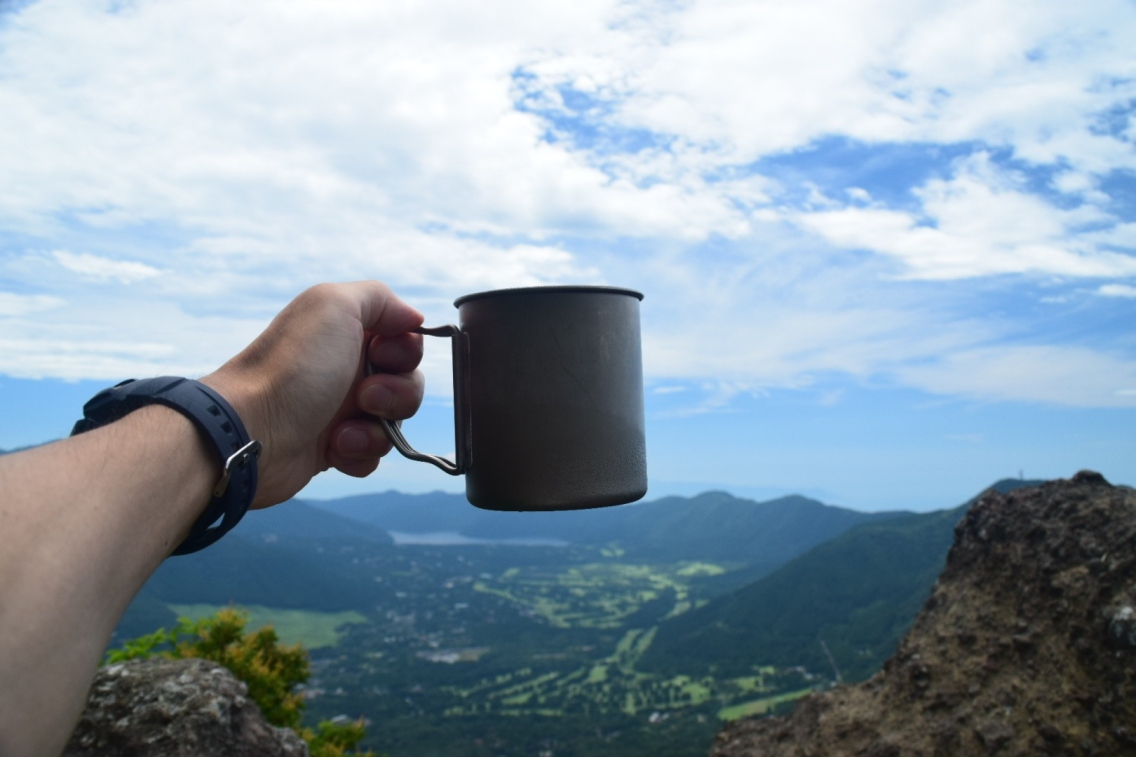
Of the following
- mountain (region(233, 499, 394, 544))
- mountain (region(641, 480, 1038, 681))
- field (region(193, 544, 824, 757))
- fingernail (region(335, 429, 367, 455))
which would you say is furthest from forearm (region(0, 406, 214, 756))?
mountain (region(233, 499, 394, 544))

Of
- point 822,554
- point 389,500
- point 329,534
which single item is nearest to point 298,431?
point 822,554

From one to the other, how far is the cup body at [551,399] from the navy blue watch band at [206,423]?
0.72 meters

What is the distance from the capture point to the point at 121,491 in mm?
1762

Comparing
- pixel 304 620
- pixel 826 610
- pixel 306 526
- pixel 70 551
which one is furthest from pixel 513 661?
pixel 306 526

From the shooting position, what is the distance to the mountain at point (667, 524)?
10256 cm

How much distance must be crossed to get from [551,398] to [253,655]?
570 centimetres

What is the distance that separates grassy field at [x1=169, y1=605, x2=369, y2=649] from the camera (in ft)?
261

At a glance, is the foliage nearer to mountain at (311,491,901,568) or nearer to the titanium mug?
the titanium mug

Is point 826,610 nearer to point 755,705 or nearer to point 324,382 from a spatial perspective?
point 755,705

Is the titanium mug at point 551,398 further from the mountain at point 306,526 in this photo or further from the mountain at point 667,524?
the mountain at point 306,526

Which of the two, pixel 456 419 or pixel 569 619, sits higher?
pixel 456 419

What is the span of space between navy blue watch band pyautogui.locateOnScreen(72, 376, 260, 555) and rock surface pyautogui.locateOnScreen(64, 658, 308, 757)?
2.09 meters

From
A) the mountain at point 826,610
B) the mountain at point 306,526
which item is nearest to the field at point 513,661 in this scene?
the mountain at point 826,610

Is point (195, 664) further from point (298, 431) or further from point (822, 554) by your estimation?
point (822, 554)
